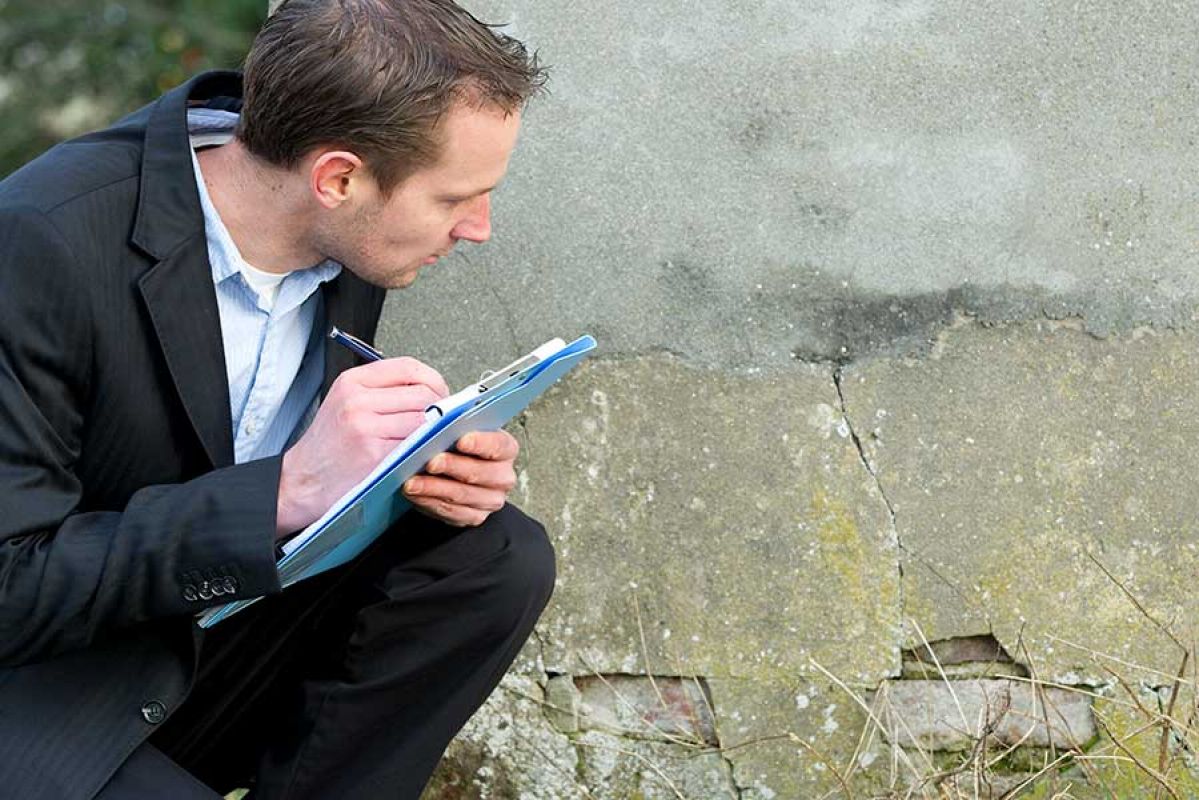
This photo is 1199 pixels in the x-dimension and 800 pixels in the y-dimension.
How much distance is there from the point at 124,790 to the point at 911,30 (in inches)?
65.8

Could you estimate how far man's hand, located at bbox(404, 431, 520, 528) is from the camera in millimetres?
2014

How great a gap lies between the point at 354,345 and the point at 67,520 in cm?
44

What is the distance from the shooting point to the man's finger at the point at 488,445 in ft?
6.59

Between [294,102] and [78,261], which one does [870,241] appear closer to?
[294,102]

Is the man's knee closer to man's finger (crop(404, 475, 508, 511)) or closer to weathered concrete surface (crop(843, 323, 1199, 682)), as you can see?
man's finger (crop(404, 475, 508, 511))

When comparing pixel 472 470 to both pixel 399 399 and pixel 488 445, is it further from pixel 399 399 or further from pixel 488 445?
pixel 399 399

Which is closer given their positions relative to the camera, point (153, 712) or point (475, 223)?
point (153, 712)

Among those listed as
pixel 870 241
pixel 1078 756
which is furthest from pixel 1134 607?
pixel 870 241

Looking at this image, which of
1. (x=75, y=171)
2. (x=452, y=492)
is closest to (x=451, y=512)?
(x=452, y=492)

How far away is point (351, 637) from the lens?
2162mm

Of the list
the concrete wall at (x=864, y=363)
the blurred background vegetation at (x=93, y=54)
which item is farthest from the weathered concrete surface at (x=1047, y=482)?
the blurred background vegetation at (x=93, y=54)

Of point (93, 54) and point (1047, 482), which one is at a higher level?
point (93, 54)

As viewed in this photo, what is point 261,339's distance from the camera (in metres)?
2.20

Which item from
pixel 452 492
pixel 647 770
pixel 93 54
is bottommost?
pixel 647 770
